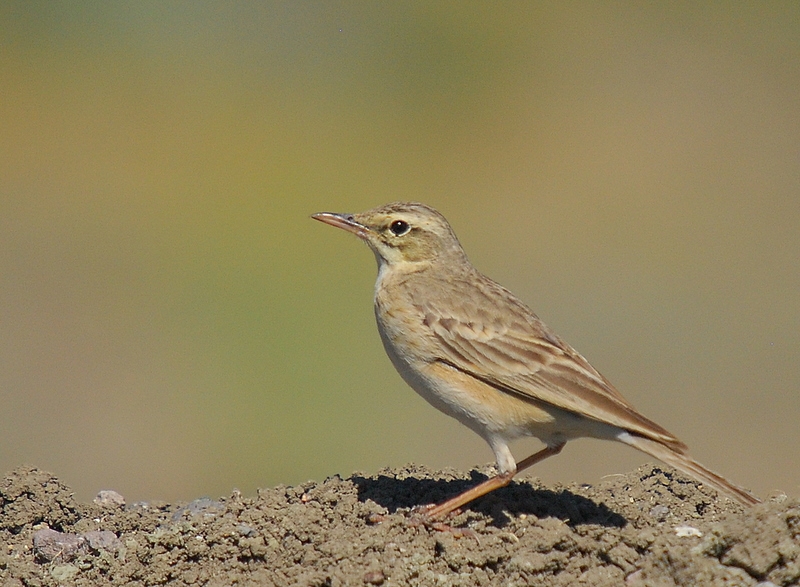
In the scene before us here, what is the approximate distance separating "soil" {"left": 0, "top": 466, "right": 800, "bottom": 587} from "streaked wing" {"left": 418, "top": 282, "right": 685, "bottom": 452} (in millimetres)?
661

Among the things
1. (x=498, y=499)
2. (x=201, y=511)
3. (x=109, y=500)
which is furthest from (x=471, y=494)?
(x=109, y=500)

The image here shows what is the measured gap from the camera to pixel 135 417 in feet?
53.5

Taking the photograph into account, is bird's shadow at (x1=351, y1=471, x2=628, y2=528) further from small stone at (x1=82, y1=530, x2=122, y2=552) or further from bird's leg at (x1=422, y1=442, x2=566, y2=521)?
small stone at (x1=82, y1=530, x2=122, y2=552)

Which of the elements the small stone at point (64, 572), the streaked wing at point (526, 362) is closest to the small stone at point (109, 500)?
the small stone at point (64, 572)

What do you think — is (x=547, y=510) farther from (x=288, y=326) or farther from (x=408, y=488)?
(x=288, y=326)

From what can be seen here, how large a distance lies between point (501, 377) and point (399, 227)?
5.58 ft

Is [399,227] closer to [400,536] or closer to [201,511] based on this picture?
[201,511]

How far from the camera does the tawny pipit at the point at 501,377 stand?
285 inches

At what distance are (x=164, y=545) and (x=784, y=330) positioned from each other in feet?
48.7

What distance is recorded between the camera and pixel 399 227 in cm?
880

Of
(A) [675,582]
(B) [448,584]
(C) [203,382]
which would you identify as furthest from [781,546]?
(C) [203,382]

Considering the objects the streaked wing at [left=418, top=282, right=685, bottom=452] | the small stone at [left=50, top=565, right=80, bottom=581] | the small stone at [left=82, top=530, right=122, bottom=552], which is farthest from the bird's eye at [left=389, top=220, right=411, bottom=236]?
the small stone at [left=50, top=565, right=80, bottom=581]

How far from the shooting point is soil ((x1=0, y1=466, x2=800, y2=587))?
6.13 metres

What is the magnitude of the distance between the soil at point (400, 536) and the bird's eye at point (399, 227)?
1745mm
